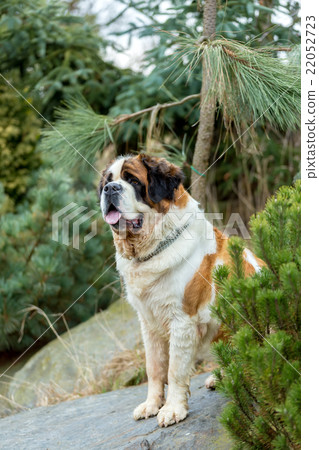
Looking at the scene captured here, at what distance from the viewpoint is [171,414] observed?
281cm

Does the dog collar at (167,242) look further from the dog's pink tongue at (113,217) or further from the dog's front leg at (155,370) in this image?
the dog's front leg at (155,370)

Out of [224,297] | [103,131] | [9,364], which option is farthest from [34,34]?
[224,297]

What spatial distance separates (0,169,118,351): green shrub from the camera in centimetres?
534

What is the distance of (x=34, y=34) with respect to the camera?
6504 mm

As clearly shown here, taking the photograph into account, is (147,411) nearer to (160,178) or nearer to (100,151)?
(160,178)

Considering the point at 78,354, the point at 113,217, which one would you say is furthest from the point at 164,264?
the point at 78,354

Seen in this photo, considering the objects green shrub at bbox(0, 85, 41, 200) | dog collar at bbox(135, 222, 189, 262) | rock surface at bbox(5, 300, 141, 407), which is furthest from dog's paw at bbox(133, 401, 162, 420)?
green shrub at bbox(0, 85, 41, 200)

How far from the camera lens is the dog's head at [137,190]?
290 cm

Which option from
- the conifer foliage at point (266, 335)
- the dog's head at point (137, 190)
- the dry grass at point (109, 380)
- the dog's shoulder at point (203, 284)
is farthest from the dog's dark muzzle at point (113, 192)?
the dry grass at point (109, 380)

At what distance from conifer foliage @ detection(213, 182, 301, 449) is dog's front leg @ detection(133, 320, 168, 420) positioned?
3.01 feet

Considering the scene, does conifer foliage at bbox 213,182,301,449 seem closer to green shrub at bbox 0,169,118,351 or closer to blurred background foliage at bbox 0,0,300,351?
blurred background foliage at bbox 0,0,300,351

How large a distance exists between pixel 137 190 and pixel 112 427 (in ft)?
4.78

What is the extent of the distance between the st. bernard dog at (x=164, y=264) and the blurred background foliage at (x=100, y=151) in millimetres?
1653
